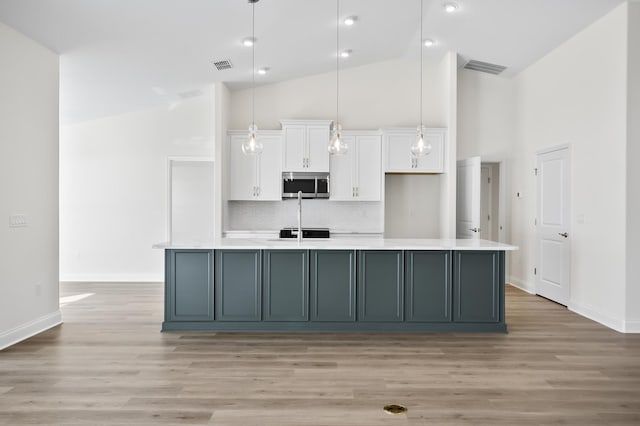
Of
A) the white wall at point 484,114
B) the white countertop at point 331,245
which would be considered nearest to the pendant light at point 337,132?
the white countertop at point 331,245

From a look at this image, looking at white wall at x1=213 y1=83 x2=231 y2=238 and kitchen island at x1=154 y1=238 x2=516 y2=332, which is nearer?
kitchen island at x1=154 y1=238 x2=516 y2=332

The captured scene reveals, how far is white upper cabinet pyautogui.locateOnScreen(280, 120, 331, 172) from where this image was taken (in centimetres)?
689

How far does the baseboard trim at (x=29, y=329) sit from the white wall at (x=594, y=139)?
5.79 m

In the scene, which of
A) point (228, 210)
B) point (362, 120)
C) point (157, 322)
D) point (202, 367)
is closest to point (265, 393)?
point (202, 367)

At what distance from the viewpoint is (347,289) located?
4.49 m

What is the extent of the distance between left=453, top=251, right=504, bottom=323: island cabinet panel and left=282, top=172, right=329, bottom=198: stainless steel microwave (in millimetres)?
2898

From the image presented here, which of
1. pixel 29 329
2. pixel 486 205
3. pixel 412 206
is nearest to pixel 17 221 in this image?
pixel 29 329

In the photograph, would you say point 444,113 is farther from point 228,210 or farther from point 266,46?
point 228,210

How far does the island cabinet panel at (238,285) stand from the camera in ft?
14.7

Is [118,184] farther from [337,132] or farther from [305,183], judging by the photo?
[337,132]

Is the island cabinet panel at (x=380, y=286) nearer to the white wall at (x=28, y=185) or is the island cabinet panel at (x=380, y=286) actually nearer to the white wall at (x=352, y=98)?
the white wall at (x=28, y=185)

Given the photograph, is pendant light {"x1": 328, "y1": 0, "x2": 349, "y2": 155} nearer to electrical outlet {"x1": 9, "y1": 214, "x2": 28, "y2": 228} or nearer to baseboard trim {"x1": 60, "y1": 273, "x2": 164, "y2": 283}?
electrical outlet {"x1": 9, "y1": 214, "x2": 28, "y2": 228}

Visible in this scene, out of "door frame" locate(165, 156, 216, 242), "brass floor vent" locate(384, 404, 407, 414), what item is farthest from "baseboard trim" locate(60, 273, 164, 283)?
"brass floor vent" locate(384, 404, 407, 414)

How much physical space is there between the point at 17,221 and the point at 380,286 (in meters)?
3.46
